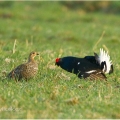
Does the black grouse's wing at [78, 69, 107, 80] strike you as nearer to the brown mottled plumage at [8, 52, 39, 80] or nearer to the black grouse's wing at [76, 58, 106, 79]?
the black grouse's wing at [76, 58, 106, 79]

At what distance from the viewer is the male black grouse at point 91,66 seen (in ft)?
30.7

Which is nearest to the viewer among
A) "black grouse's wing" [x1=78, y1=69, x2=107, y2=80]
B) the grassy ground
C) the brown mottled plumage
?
the grassy ground

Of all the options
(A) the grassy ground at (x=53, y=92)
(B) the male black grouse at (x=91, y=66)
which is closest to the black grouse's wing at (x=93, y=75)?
(B) the male black grouse at (x=91, y=66)

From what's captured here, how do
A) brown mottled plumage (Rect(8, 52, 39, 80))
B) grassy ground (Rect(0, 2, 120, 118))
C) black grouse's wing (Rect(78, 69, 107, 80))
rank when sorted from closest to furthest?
grassy ground (Rect(0, 2, 120, 118)) → brown mottled plumage (Rect(8, 52, 39, 80)) → black grouse's wing (Rect(78, 69, 107, 80))

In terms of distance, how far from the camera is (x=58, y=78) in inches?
363

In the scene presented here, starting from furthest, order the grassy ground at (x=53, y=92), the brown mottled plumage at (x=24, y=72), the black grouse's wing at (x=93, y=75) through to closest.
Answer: the black grouse's wing at (x=93, y=75), the brown mottled plumage at (x=24, y=72), the grassy ground at (x=53, y=92)

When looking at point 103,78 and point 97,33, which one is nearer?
point 103,78

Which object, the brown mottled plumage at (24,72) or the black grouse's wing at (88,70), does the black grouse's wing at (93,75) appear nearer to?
the black grouse's wing at (88,70)

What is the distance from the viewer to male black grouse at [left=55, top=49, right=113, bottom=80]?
9352 millimetres

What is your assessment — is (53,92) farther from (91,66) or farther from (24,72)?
(91,66)

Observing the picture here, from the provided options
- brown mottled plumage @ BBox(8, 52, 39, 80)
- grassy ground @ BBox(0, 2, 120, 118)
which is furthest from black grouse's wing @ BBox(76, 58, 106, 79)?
brown mottled plumage @ BBox(8, 52, 39, 80)

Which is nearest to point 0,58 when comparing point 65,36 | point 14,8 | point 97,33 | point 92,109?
point 92,109

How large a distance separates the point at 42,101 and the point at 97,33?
13532 millimetres

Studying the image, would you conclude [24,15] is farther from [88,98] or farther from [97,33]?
[88,98]
